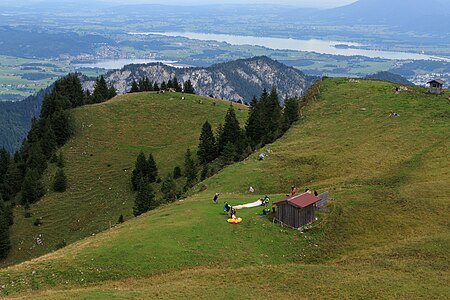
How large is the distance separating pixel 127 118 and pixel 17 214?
3874 centimetres

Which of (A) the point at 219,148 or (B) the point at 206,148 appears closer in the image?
(B) the point at 206,148

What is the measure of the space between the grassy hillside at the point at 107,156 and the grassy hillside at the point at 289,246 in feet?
83.2

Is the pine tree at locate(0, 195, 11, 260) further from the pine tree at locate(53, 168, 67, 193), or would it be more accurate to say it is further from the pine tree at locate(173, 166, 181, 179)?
the pine tree at locate(173, 166, 181, 179)

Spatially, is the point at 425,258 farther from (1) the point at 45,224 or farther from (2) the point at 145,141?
(2) the point at 145,141

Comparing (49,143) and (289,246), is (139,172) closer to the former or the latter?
(49,143)

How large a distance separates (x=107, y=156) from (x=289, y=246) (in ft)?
211

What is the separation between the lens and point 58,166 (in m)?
94.2

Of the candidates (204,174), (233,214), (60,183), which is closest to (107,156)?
(60,183)

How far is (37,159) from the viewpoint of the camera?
314 ft

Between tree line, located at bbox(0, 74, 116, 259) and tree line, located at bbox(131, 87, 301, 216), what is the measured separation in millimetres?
16465

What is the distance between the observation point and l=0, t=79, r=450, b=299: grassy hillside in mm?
33719

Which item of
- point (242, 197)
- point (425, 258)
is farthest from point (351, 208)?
point (242, 197)

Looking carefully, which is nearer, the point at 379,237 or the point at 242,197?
the point at 379,237

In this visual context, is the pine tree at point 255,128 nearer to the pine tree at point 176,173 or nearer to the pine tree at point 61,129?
the pine tree at point 176,173
